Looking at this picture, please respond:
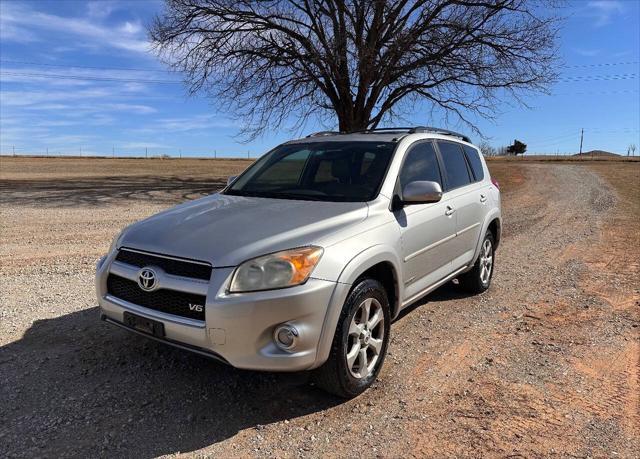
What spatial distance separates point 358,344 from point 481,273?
2.95m

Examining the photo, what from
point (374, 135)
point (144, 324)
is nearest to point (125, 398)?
point (144, 324)

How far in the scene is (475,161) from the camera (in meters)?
6.01

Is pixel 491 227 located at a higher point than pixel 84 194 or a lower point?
higher

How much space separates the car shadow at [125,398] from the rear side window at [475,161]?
132 inches

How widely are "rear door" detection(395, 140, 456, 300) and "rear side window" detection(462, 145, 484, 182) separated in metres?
1.09

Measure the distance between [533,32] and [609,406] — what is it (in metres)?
16.5

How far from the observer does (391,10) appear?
1759cm

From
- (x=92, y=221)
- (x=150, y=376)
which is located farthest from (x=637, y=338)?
(x=92, y=221)

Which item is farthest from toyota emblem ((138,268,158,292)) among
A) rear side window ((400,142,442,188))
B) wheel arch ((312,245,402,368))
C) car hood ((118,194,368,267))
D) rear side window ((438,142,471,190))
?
rear side window ((438,142,471,190))

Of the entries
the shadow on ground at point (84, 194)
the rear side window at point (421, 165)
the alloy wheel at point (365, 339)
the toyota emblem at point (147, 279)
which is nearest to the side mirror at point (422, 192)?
the rear side window at point (421, 165)

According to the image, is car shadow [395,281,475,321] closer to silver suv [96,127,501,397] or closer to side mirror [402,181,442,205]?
silver suv [96,127,501,397]

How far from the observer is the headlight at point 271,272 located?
297 cm

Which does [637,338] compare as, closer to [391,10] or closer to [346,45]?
[346,45]

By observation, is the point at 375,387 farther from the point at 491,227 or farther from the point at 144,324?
the point at 491,227
